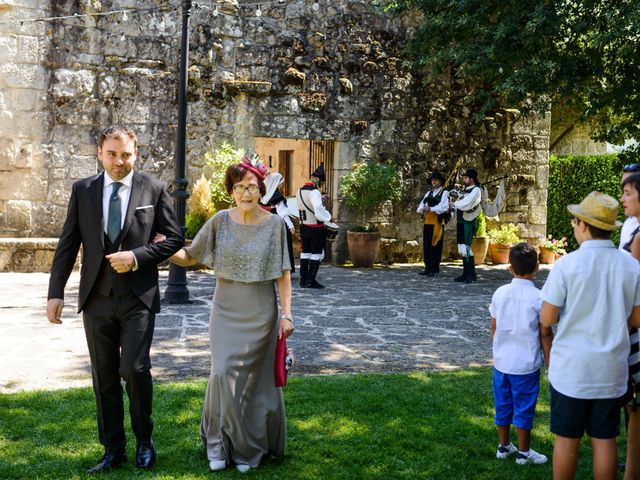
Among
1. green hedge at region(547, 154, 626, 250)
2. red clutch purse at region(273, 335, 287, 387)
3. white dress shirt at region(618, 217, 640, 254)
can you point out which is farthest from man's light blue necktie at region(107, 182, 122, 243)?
green hedge at region(547, 154, 626, 250)

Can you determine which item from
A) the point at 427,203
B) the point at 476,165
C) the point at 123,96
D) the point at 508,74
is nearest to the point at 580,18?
the point at 508,74

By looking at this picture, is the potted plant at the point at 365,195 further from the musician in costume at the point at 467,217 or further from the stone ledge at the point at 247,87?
the stone ledge at the point at 247,87

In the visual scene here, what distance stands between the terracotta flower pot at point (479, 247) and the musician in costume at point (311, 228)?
13.9 feet

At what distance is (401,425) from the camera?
200 inches

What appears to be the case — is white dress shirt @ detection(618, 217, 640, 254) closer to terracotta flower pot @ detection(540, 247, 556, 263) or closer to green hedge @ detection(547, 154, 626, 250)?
terracotta flower pot @ detection(540, 247, 556, 263)

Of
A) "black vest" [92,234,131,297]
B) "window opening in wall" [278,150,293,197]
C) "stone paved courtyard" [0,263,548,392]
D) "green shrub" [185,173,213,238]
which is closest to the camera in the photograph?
"black vest" [92,234,131,297]

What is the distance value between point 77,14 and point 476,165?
784cm

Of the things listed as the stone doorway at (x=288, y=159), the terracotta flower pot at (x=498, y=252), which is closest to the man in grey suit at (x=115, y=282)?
the terracotta flower pot at (x=498, y=252)

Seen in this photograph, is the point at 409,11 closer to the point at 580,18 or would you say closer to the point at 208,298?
the point at 580,18

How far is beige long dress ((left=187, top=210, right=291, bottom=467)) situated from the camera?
14.0ft

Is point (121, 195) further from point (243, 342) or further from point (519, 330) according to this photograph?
point (519, 330)

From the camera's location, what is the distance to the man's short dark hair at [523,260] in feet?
14.4

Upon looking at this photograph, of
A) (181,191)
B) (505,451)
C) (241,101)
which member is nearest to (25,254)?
(181,191)

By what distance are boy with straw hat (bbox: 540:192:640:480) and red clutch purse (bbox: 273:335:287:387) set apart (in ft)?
4.85
